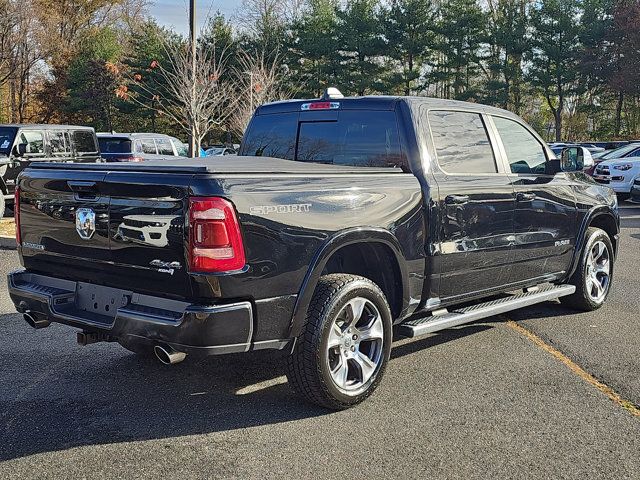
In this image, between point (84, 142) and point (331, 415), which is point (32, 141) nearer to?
point (84, 142)

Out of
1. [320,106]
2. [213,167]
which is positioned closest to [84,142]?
[320,106]

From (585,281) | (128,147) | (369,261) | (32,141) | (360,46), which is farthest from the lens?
(360,46)

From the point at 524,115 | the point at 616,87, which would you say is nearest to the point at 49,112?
the point at 524,115

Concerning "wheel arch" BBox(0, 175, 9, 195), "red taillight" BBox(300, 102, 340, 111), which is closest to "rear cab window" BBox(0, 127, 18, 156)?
"wheel arch" BBox(0, 175, 9, 195)

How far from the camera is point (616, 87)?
41.7 m

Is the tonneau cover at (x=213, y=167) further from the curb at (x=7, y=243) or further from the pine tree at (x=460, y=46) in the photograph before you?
the pine tree at (x=460, y=46)

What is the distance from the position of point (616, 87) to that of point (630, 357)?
4103 cm

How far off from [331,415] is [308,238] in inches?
42.7

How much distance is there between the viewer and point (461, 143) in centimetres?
519

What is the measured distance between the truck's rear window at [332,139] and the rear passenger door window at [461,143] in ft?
1.14

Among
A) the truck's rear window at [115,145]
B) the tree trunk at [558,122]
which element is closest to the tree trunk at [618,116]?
the tree trunk at [558,122]

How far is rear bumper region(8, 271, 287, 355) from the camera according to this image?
352cm

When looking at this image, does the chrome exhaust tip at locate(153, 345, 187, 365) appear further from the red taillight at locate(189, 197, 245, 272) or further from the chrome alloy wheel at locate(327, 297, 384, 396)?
the chrome alloy wheel at locate(327, 297, 384, 396)

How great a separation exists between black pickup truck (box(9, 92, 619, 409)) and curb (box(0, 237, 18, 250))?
595 cm
